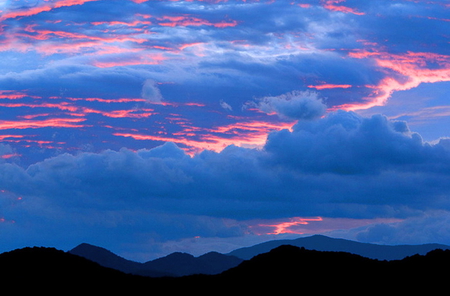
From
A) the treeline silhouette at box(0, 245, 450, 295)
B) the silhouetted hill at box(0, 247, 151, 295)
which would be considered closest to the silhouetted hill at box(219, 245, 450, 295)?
the treeline silhouette at box(0, 245, 450, 295)

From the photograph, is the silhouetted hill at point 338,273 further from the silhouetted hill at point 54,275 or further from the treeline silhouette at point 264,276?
the silhouetted hill at point 54,275

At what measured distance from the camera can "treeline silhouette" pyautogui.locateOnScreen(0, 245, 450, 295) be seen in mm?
142125

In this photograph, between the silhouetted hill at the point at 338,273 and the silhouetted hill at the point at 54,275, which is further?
the silhouetted hill at the point at 54,275

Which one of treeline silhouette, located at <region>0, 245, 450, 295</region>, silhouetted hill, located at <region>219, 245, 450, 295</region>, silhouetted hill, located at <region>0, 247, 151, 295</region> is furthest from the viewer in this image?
silhouetted hill, located at <region>0, 247, 151, 295</region>

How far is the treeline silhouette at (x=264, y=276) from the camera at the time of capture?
142 meters

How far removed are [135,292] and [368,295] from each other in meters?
59.5

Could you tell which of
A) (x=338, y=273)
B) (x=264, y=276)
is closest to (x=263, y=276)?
(x=264, y=276)

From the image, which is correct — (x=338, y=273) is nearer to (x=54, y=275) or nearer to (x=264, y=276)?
(x=264, y=276)

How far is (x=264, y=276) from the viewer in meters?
153

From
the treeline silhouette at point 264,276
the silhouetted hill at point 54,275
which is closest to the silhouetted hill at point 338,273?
the treeline silhouette at point 264,276

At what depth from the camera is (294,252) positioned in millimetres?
163125

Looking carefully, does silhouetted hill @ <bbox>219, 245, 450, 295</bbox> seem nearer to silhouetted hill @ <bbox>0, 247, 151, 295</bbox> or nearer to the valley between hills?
the valley between hills

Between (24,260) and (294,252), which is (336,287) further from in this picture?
(24,260)

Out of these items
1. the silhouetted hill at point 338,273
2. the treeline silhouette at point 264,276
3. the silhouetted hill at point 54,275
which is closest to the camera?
the silhouetted hill at point 338,273
